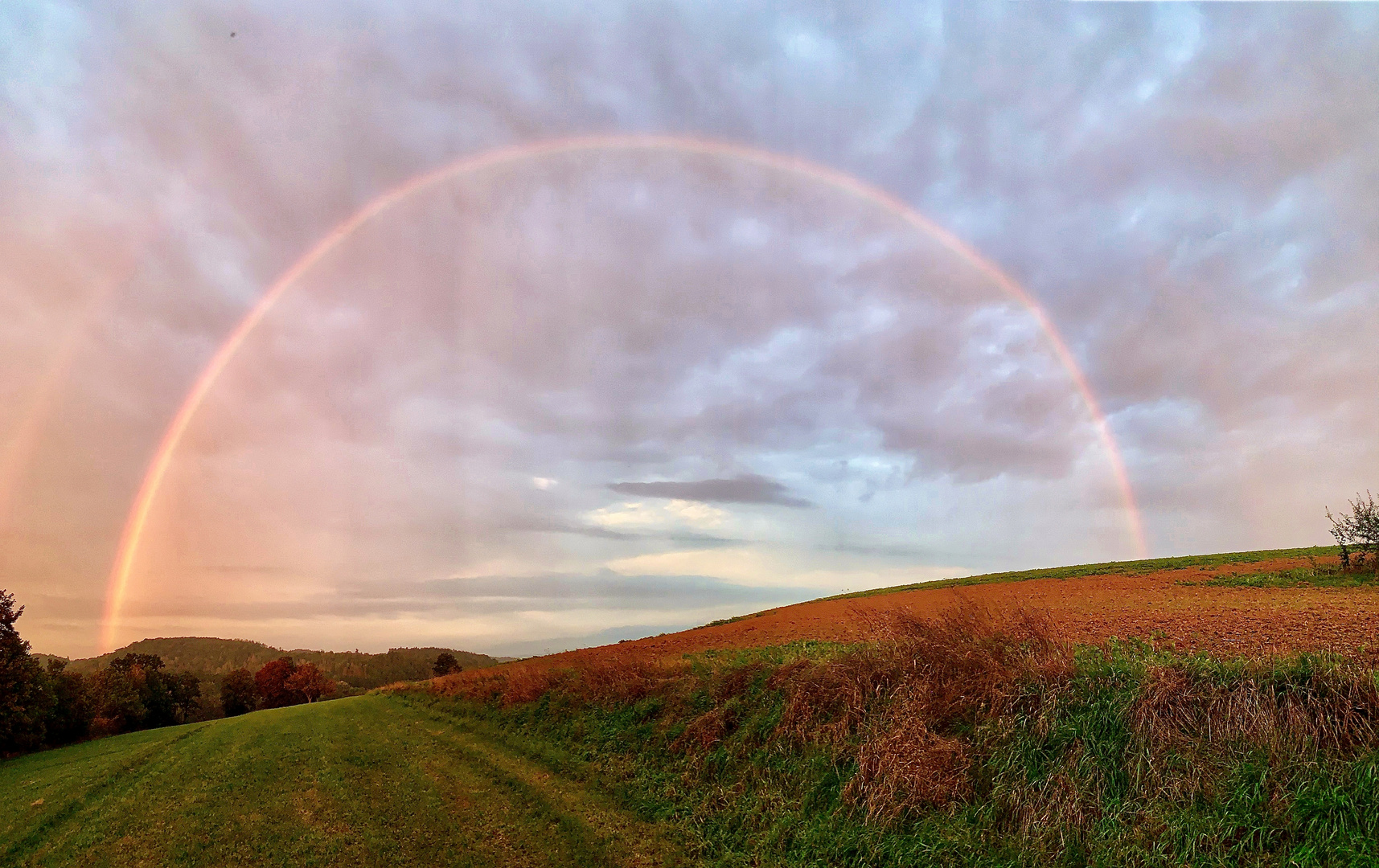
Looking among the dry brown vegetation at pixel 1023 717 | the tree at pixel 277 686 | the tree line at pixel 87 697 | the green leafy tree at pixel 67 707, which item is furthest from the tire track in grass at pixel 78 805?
the tree at pixel 277 686

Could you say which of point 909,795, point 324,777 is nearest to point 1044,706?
point 909,795

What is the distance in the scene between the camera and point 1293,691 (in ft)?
26.2

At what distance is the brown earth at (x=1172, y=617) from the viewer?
11.0m

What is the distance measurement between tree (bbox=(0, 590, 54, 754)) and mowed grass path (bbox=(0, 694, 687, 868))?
46.1ft

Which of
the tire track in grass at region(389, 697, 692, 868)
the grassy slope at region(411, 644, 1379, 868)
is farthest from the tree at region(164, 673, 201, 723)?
the grassy slope at region(411, 644, 1379, 868)

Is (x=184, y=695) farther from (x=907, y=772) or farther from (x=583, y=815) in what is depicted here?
(x=907, y=772)

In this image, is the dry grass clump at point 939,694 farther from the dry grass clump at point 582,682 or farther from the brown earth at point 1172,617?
the dry grass clump at point 582,682

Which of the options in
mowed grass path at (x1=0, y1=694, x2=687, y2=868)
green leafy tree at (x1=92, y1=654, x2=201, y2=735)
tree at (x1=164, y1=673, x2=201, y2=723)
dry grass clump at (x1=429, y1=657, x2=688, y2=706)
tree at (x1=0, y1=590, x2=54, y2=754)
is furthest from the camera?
tree at (x1=164, y1=673, x2=201, y2=723)

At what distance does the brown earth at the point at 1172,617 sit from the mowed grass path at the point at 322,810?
6972 mm

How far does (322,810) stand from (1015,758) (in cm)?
1294

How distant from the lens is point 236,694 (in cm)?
7762

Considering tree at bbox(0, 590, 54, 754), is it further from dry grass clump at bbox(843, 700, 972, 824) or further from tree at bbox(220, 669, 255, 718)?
tree at bbox(220, 669, 255, 718)

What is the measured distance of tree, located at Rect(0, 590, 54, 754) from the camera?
2961cm

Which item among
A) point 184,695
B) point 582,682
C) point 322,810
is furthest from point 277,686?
point 322,810
